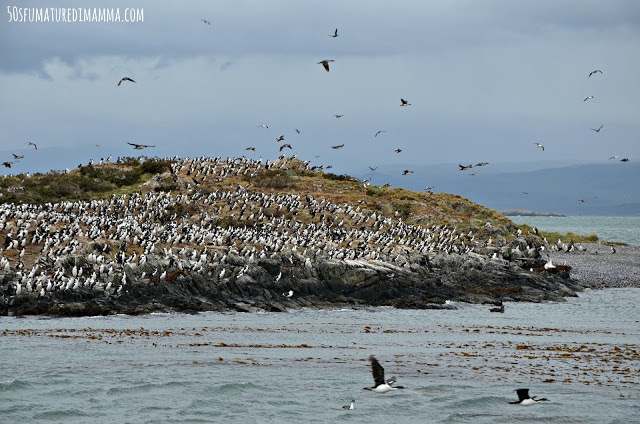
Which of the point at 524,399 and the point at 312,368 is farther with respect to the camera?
the point at 312,368

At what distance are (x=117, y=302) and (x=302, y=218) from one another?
25.9 metres

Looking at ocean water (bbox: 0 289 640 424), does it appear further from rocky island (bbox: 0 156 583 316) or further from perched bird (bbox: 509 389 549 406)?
rocky island (bbox: 0 156 583 316)

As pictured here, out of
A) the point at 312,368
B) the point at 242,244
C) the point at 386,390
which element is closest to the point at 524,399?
the point at 386,390

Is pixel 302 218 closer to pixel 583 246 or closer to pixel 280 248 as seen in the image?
pixel 280 248

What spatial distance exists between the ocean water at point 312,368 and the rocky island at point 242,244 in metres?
2.82

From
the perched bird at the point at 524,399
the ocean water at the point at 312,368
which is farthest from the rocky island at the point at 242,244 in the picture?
the perched bird at the point at 524,399

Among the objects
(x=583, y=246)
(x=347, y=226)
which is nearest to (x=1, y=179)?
(x=347, y=226)

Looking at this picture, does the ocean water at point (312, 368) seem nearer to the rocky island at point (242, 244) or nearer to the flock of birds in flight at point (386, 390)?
the flock of birds in flight at point (386, 390)

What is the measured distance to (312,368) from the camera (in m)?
25.8

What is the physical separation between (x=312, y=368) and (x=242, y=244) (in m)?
25.2

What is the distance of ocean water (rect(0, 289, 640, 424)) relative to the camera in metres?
21.2

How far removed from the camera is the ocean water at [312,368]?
21.2 metres

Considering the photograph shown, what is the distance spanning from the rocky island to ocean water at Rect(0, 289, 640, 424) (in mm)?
2824

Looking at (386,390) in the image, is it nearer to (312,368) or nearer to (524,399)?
(524,399)
